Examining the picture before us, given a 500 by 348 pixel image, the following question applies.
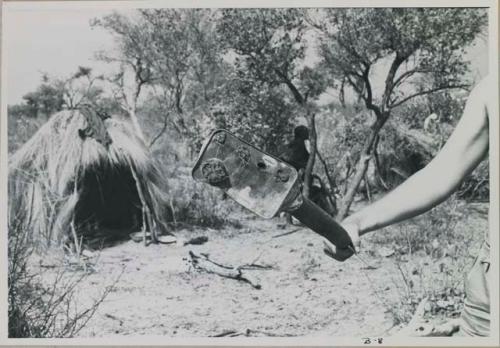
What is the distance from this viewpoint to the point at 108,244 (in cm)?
459

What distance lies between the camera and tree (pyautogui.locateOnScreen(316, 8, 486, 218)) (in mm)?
4562

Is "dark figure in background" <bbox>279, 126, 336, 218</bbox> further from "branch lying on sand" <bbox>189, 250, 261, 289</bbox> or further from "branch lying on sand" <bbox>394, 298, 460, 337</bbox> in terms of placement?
"branch lying on sand" <bbox>394, 298, 460, 337</bbox>

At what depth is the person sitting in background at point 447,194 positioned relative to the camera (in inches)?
127

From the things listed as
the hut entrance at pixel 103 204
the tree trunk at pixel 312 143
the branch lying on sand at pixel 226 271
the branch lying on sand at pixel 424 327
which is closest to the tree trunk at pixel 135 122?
the hut entrance at pixel 103 204

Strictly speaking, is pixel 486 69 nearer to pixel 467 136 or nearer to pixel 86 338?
pixel 467 136

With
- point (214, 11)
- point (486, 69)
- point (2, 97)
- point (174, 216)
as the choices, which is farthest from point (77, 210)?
point (486, 69)

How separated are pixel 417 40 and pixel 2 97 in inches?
125

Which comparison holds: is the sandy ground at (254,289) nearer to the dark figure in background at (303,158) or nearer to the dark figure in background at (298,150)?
the dark figure in background at (303,158)

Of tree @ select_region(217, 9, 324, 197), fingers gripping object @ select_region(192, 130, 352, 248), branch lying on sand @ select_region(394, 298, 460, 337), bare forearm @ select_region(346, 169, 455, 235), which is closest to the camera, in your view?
fingers gripping object @ select_region(192, 130, 352, 248)

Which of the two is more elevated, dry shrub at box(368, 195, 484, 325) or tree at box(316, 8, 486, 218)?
tree at box(316, 8, 486, 218)

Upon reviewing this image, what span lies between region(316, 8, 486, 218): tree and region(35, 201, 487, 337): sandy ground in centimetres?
51

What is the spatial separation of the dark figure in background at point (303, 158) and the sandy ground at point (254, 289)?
0.87 feet

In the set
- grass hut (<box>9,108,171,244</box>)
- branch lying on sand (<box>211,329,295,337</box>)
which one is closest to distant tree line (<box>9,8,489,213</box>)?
grass hut (<box>9,108,171,244</box>)

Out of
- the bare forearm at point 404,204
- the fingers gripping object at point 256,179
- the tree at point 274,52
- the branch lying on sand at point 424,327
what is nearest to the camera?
the fingers gripping object at point 256,179
